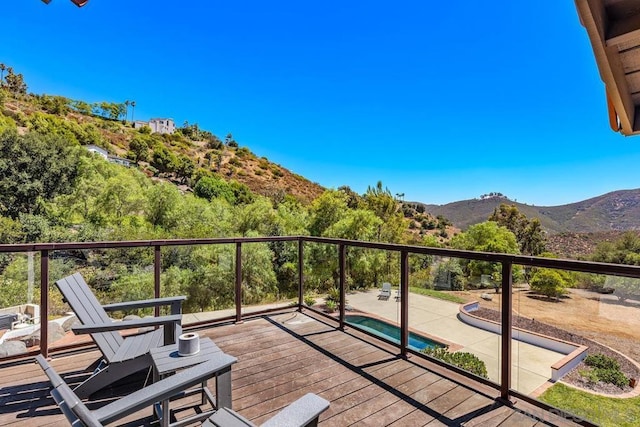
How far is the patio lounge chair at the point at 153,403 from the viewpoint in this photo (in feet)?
3.50

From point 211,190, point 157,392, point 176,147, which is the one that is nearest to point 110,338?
point 157,392

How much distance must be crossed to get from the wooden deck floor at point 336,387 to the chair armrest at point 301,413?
3.88ft

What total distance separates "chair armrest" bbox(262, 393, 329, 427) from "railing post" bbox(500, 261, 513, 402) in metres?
1.94

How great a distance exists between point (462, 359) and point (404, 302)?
77 cm

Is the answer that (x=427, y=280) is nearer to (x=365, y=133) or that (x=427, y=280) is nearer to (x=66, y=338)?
(x=66, y=338)

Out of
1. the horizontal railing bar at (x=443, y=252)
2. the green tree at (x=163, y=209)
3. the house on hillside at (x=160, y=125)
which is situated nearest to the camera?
the horizontal railing bar at (x=443, y=252)

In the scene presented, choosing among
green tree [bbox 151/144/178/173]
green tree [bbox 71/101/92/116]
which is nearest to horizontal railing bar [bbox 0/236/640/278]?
green tree [bbox 151/144/178/173]

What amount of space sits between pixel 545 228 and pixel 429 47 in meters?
17.4

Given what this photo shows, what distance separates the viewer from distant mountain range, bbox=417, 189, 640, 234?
961 inches

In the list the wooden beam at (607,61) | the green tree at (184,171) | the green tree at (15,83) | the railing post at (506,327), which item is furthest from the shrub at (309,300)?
the green tree at (15,83)

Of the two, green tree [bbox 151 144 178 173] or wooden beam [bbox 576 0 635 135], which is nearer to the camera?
wooden beam [bbox 576 0 635 135]

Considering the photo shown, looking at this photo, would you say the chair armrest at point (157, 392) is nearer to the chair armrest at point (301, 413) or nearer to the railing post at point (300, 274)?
the chair armrest at point (301, 413)

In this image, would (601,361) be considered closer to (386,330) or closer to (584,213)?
(386,330)

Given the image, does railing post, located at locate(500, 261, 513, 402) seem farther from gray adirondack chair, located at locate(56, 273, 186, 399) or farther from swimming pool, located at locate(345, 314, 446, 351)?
gray adirondack chair, located at locate(56, 273, 186, 399)
